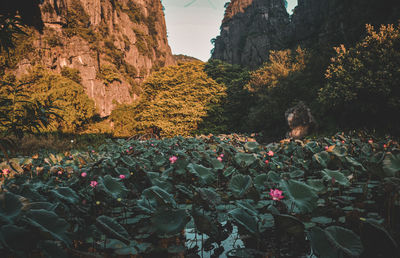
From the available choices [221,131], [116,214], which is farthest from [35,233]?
[221,131]

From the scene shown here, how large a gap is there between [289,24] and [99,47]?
31.7m

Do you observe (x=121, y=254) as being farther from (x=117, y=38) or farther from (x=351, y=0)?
(x=117, y=38)

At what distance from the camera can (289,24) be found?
34.4 meters

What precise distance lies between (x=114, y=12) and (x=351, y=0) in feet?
102

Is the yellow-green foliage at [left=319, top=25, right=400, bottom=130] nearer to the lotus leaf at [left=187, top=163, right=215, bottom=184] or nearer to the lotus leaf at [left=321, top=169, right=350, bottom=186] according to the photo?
the lotus leaf at [left=321, top=169, right=350, bottom=186]

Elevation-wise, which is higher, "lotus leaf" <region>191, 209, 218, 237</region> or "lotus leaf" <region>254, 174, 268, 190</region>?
"lotus leaf" <region>191, 209, 218, 237</region>

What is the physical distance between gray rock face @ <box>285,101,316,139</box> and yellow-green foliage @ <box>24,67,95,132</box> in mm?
17035

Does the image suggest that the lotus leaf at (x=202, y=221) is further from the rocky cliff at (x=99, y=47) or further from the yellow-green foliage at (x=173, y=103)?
the rocky cliff at (x=99, y=47)

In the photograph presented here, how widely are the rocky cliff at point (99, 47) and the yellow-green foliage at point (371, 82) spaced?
1948cm

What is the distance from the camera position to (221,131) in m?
20.4

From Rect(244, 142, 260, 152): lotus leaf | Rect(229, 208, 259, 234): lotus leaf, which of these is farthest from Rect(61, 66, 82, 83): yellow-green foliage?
Rect(229, 208, 259, 234): lotus leaf

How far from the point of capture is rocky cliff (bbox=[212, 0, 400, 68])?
16875 millimetres

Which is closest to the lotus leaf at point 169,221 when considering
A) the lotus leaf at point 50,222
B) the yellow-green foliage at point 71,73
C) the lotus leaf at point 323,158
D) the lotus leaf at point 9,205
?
the lotus leaf at point 50,222

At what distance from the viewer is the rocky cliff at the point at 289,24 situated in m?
16.9
